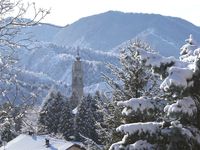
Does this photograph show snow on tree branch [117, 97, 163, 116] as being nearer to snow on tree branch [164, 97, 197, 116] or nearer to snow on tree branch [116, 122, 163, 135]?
snow on tree branch [116, 122, 163, 135]

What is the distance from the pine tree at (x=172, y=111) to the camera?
9.55 m

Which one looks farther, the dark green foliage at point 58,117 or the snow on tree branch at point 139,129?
the dark green foliage at point 58,117

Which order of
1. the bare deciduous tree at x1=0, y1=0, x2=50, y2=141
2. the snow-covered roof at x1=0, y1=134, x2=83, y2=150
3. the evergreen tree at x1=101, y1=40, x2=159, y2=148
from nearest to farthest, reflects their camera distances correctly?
the bare deciduous tree at x1=0, y1=0, x2=50, y2=141
the evergreen tree at x1=101, y1=40, x2=159, y2=148
the snow-covered roof at x1=0, y1=134, x2=83, y2=150

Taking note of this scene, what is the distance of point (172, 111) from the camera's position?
31.3ft

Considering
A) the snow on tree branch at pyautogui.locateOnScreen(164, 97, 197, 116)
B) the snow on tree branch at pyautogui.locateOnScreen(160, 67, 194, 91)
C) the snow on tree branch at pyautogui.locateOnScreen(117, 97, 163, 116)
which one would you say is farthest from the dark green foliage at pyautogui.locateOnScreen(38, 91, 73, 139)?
the snow on tree branch at pyautogui.locateOnScreen(160, 67, 194, 91)

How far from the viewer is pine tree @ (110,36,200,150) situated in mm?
9547

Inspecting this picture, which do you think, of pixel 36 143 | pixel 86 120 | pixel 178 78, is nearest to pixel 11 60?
pixel 178 78

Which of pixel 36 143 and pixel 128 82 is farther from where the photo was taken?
pixel 36 143

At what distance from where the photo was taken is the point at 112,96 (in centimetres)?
1753

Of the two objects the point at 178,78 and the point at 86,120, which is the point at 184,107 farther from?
the point at 86,120

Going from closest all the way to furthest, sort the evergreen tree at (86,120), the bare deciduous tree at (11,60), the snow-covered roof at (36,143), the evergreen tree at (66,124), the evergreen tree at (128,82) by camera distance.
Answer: the bare deciduous tree at (11,60), the evergreen tree at (128,82), the snow-covered roof at (36,143), the evergreen tree at (86,120), the evergreen tree at (66,124)

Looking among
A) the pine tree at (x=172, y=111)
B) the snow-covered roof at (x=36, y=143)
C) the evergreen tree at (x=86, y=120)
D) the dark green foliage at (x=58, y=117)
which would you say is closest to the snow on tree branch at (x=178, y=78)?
the pine tree at (x=172, y=111)

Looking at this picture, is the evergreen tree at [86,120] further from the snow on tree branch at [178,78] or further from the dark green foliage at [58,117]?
the snow on tree branch at [178,78]

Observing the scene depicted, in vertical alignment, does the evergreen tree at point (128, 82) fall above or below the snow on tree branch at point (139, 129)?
above
